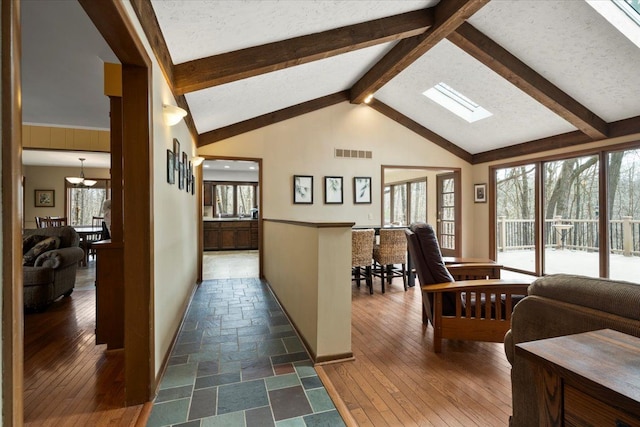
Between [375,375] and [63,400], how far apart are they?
200cm

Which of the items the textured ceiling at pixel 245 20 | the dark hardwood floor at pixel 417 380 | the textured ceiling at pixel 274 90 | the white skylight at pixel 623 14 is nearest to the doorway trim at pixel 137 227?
the textured ceiling at pixel 245 20

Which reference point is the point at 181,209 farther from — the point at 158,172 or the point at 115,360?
the point at 115,360

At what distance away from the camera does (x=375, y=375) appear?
2115 mm

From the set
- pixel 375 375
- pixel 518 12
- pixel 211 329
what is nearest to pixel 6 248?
pixel 375 375

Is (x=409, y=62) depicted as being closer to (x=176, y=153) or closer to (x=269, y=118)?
(x=269, y=118)

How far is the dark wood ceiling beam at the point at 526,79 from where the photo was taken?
362 cm

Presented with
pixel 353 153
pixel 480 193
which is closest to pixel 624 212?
pixel 480 193

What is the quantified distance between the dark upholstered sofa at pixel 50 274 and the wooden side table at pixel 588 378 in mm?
4583

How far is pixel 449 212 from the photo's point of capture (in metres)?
7.06

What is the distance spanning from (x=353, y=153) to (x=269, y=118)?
172cm

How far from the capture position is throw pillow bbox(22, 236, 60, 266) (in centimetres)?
358

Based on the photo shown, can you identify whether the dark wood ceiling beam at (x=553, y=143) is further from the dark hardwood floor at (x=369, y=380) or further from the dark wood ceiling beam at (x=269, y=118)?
the dark hardwood floor at (x=369, y=380)

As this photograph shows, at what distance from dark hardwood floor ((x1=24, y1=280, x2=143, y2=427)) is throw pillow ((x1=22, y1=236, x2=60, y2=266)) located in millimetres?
698

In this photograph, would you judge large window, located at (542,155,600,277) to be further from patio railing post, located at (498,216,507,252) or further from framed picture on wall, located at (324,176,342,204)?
framed picture on wall, located at (324,176,342,204)
